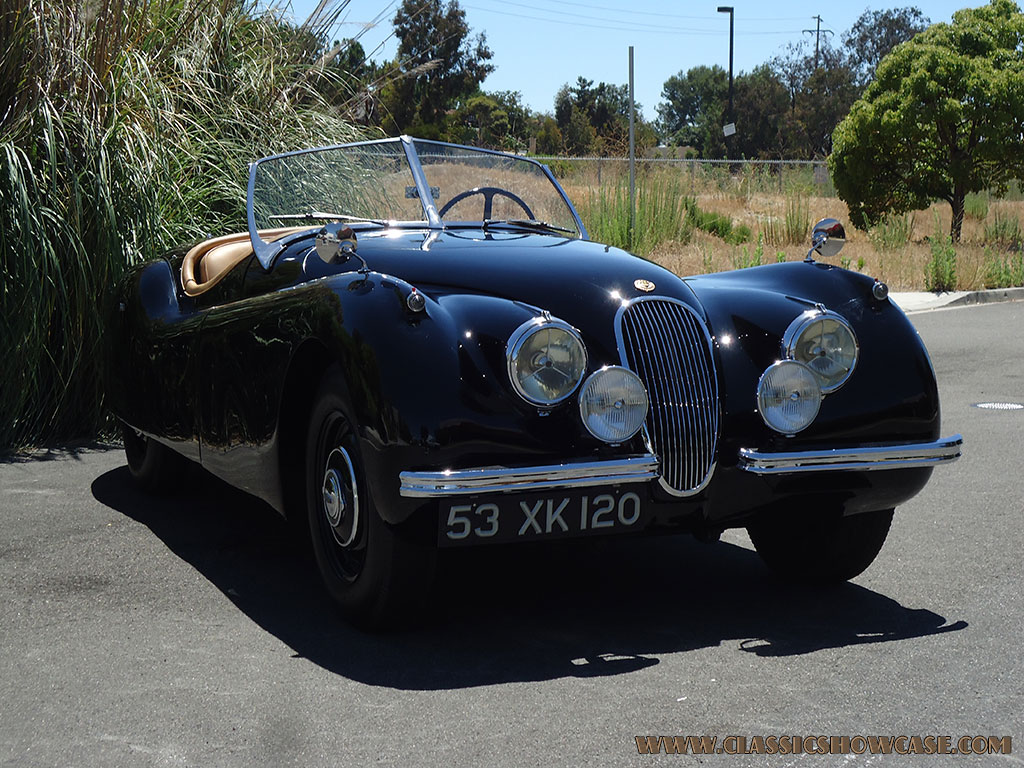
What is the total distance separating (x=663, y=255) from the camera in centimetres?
1664

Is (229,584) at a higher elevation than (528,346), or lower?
lower

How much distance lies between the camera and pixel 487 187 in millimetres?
5254

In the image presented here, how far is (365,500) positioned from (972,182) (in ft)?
65.4

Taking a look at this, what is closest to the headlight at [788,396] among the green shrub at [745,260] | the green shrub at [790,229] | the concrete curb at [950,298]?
the green shrub at [745,260]

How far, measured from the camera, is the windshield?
5.00 m

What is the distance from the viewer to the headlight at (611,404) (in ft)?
11.5

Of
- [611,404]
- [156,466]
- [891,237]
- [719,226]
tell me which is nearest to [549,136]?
[719,226]

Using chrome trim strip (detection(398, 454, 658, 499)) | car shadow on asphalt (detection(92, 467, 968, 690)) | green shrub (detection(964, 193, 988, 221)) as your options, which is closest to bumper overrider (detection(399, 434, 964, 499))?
chrome trim strip (detection(398, 454, 658, 499))

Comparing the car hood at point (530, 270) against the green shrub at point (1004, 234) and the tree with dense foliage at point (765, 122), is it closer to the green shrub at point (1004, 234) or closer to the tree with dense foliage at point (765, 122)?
the green shrub at point (1004, 234)

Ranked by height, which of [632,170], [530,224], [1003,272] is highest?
[632,170]

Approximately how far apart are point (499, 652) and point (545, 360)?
85 cm

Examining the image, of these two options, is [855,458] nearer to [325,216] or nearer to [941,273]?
[325,216]

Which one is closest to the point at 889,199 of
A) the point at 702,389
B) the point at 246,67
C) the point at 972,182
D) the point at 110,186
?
the point at 972,182

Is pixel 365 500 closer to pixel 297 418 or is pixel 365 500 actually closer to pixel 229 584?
pixel 297 418
